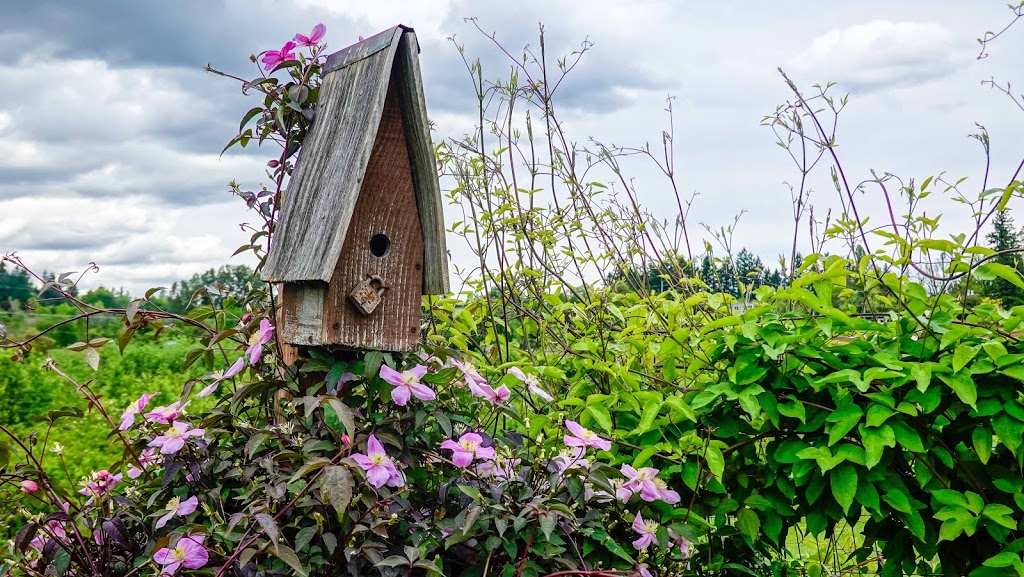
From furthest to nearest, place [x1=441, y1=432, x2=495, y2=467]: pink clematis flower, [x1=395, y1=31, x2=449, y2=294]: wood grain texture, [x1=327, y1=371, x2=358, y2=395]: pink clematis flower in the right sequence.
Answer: [x1=395, y1=31, x2=449, y2=294]: wood grain texture
[x1=327, y1=371, x2=358, y2=395]: pink clematis flower
[x1=441, y1=432, x2=495, y2=467]: pink clematis flower

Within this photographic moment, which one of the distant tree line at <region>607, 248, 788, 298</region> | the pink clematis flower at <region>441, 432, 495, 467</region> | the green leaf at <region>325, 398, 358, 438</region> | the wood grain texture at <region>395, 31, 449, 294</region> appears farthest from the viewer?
the distant tree line at <region>607, 248, 788, 298</region>

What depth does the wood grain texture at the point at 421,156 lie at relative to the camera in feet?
7.18

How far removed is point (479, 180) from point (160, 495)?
1778 mm

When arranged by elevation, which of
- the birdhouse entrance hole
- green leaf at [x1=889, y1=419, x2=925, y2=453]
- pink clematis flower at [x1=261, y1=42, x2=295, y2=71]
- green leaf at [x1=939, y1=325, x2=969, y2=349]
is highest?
pink clematis flower at [x1=261, y1=42, x2=295, y2=71]

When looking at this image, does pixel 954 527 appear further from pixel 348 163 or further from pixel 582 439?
pixel 348 163

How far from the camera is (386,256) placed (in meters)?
2.16

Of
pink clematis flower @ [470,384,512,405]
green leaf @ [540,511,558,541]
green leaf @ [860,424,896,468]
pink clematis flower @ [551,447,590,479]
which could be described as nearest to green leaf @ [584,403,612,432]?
pink clematis flower @ [551,447,590,479]

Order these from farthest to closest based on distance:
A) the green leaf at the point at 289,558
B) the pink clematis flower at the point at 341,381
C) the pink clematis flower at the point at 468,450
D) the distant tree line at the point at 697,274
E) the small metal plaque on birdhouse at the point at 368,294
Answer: the distant tree line at the point at 697,274
the small metal plaque on birdhouse at the point at 368,294
the pink clematis flower at the point at 341,381
the pink clematis flower at the point at 468,450
the green leaf at the point at 289,558

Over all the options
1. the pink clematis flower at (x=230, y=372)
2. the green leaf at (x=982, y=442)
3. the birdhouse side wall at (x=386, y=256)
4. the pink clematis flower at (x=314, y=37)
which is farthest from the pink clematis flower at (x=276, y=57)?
the green leaf at (x=982, y=442)

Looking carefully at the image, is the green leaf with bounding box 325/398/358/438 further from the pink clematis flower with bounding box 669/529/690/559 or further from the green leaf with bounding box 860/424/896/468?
the green leaf with bounding box 860/424/896/468

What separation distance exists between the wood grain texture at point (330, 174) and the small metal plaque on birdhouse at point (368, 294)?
91 millimetres

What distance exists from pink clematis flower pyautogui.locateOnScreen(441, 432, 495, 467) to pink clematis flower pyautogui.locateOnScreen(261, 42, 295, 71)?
1.21 metres

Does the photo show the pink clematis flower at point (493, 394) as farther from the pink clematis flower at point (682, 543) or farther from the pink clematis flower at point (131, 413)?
the pink clematis flower at point (131, 413)

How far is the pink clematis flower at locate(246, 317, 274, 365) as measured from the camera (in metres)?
2.02
